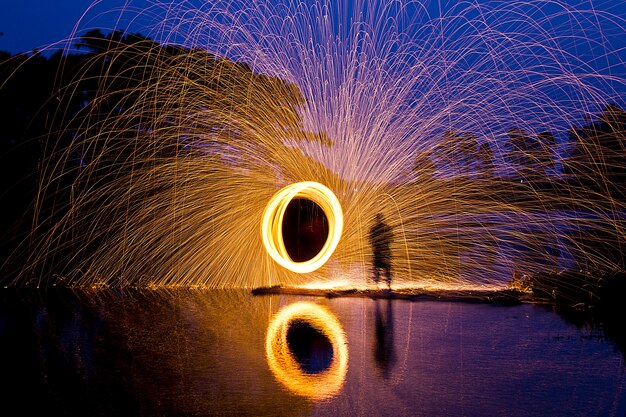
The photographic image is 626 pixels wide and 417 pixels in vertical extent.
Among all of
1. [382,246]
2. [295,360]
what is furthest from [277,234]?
[295,360]

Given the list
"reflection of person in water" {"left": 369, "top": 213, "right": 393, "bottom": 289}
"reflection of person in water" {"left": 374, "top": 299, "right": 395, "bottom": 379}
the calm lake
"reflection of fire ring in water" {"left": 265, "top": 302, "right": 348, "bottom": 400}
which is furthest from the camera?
"reflection of person in water" {"left": 369, "top": 213, "right": 393, "bottom": 289}

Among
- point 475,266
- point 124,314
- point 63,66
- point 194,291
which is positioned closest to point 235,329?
point 124,314

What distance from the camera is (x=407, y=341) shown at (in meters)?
7.34

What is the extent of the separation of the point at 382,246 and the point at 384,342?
4.92 m

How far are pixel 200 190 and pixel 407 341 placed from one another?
7460 millimetres

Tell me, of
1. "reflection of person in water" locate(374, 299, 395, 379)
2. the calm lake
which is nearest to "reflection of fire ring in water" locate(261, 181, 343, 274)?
the calm lake

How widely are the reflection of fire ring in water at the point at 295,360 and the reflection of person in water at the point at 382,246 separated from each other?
2.65 meters

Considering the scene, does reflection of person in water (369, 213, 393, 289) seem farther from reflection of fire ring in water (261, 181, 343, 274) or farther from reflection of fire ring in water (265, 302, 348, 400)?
reflection of fire ring in water (265, 302, 348, 400)

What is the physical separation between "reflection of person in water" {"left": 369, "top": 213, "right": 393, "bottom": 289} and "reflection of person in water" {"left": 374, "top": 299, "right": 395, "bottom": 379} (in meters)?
2.31

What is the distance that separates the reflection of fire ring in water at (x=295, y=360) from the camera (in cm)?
535

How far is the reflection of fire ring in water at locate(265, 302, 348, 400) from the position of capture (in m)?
5.35

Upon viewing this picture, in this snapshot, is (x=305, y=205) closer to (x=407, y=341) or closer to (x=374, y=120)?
(x=374, y=120)

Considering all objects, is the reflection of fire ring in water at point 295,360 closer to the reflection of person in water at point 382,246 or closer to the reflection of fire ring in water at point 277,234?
the reflection of fire ring in water at point 277,234

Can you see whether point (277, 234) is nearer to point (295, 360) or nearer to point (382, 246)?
point (382, 246)
